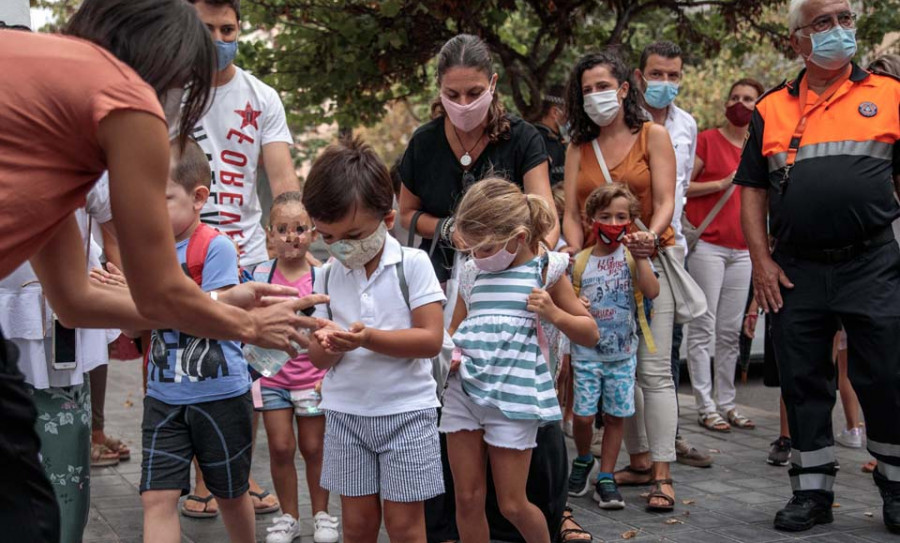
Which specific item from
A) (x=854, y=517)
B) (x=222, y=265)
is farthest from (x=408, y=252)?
(x=854, y=517)

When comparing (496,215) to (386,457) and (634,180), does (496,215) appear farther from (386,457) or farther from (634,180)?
(634,180)

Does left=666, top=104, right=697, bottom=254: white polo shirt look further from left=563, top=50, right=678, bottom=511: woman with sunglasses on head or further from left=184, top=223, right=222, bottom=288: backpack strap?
left=184, top=223, right=222, bottom=288: backpack strap

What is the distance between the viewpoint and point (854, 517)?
5633 millimetres

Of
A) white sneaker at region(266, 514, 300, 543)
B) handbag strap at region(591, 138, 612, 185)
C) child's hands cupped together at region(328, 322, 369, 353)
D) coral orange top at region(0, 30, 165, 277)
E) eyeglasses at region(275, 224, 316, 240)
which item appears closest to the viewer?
coral orange top at region(0, 30, 165, 277)

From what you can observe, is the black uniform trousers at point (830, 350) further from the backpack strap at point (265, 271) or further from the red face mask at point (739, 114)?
the backpack strap at point (265, 271)

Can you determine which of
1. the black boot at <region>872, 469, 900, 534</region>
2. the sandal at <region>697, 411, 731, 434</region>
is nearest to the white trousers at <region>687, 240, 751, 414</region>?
the sandal at <region>697, 411, 731, 434</region>

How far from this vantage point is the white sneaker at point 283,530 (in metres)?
5.12

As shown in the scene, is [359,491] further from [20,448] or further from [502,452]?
[20,448]

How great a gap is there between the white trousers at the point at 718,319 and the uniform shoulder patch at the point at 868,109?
2500 millimetres

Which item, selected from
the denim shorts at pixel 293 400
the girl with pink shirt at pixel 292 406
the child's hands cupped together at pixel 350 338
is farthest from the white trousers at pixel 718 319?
the child's hands cupped together at pixel 350 338

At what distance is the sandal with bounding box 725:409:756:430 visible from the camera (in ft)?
26.0

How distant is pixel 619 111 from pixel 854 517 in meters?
2.42

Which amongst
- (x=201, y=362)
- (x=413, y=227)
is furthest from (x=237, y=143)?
(x=201, y=362)

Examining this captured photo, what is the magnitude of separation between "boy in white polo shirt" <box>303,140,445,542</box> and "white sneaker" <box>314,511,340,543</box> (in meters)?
1.07
